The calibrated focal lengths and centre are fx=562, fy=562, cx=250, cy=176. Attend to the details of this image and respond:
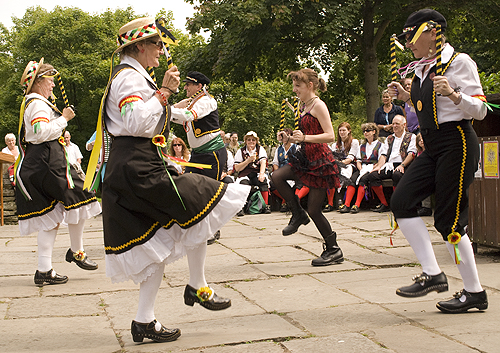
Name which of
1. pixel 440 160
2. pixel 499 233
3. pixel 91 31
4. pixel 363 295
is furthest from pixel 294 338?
pixel 91 31

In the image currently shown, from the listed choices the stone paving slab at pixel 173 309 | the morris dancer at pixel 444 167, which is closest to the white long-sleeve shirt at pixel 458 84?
the morris dancer at pixel 444 167

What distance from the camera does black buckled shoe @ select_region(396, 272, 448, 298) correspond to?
11.8 feet

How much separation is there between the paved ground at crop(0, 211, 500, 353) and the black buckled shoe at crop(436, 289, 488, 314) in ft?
0.18

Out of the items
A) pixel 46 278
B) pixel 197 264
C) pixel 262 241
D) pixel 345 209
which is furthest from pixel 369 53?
pixel 197 264

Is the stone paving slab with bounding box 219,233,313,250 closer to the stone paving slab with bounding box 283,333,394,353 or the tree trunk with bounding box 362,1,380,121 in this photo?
the stone paving slab with bounding box 283,333,394,353

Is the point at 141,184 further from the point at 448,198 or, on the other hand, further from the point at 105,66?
the point at 105,66

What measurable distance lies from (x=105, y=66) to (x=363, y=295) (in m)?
32.7

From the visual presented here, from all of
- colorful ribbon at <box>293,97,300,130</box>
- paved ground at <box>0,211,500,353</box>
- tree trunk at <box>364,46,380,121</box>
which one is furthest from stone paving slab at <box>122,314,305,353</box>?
tree trunk at <box>364,46,380,121</box>

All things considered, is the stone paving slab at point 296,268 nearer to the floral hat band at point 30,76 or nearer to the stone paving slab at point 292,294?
the stone paving slab at point 292,294

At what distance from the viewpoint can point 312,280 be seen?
479cm

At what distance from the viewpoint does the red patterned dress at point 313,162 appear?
5527mm

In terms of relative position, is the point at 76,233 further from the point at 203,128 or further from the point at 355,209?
the point at 355,209

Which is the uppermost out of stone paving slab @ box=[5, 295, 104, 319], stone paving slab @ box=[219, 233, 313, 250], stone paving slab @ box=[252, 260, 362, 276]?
stone paving slab @ box=[5, 295, 104, 319]

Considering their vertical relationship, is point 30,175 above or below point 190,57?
below
